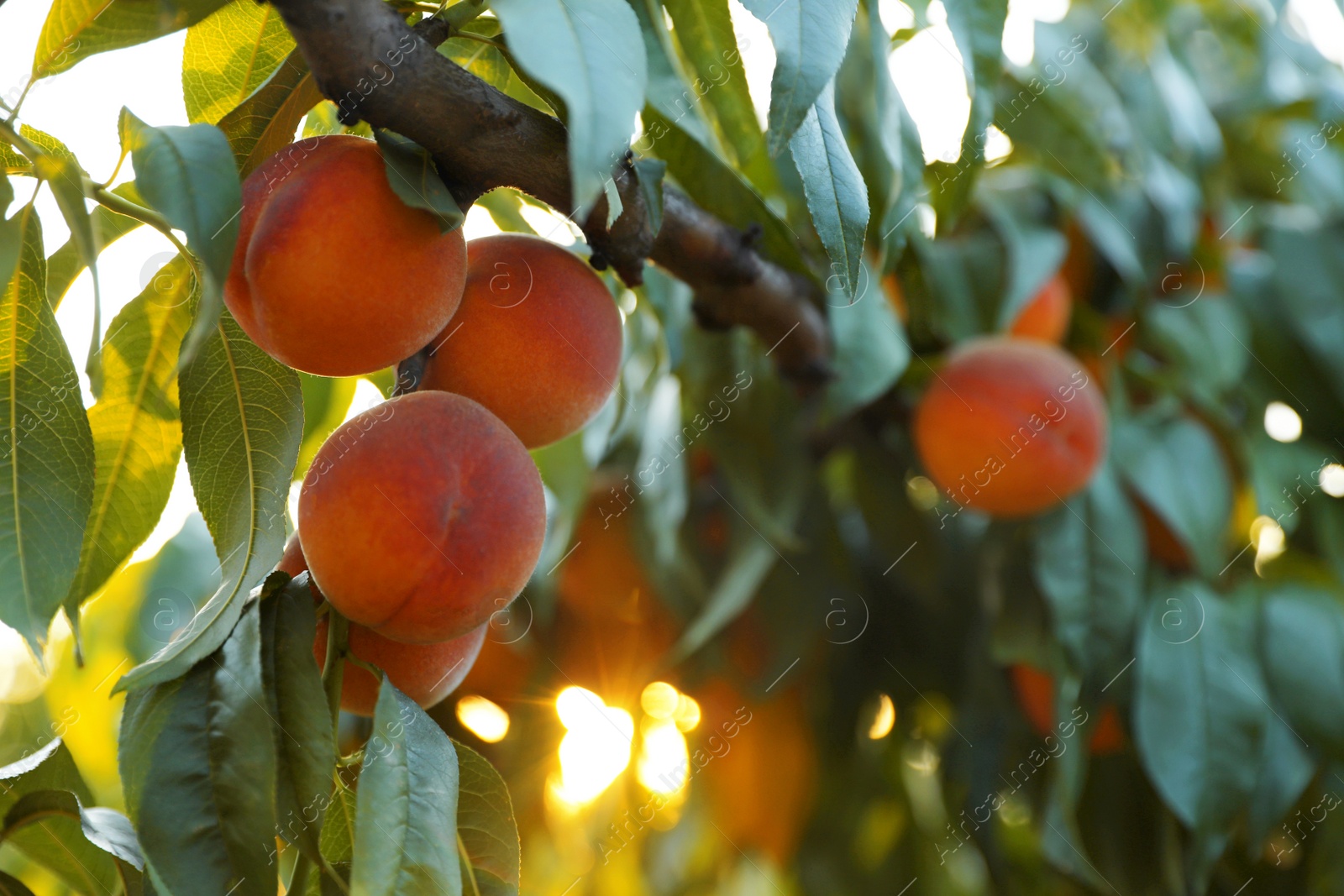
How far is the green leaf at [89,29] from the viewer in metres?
0.53

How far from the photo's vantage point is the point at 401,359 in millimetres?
576

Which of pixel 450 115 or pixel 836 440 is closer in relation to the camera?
pixel 450 115

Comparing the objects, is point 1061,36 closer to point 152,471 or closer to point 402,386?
point 402,386

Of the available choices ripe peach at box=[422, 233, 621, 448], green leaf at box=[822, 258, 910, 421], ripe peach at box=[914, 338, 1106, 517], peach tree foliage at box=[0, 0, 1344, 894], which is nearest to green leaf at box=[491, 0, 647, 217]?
peach tree foliage at box=[0, 0, 1344, 894]

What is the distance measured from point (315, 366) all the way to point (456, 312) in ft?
0.36

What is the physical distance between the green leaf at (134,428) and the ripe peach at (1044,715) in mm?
997

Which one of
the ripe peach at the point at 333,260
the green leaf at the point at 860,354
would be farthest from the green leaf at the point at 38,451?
the green leaf at the point at 860,354

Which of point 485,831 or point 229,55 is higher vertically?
point 229,55

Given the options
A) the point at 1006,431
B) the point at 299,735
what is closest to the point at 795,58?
the point at 299,735

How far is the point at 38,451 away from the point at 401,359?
197 mm

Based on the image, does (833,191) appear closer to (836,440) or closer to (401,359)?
(401,359)

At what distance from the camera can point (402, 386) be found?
0.66 m

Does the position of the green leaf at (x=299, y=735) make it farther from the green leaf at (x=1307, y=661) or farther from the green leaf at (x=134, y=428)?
the green leaf at (x=1307, y=661)

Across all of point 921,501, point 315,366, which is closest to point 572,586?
point 921,501
